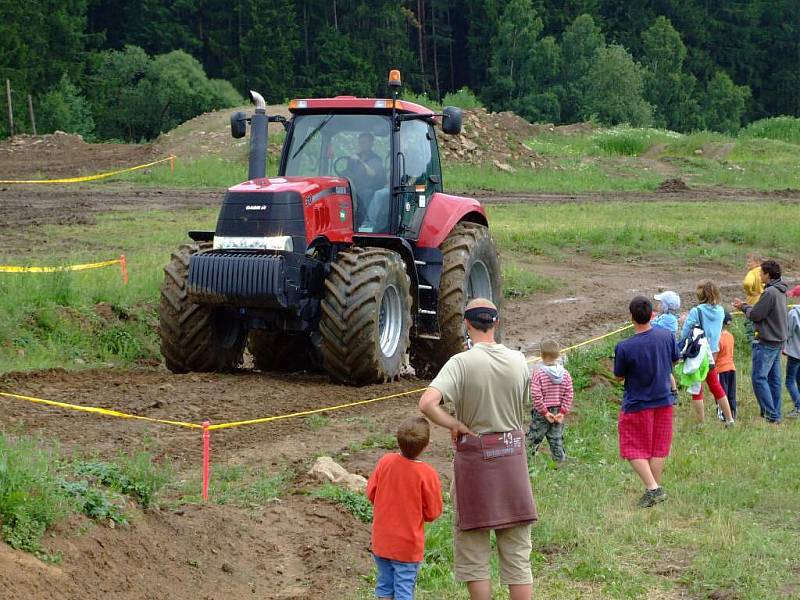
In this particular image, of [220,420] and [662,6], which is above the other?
[662,6]

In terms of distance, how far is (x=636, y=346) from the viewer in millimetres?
9328

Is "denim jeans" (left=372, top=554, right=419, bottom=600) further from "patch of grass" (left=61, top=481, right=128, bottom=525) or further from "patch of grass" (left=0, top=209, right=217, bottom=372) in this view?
"patch of grass" (left=0, top=209, right=217, bottom=372)

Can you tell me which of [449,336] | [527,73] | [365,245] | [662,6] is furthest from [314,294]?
[662,6]

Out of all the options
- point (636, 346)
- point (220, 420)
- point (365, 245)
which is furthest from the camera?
point (365, 245)

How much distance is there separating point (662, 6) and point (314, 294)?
80760 mm

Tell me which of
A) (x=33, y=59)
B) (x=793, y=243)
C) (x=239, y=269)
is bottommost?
(x=793, y=243)

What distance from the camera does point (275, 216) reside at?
39.5 feet

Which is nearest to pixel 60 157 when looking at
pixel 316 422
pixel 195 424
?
pixel 316 422

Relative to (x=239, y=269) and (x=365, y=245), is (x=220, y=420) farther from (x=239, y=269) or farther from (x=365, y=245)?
(x=365, y=245)

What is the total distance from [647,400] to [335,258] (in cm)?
425

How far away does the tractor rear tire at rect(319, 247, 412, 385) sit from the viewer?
12.1m

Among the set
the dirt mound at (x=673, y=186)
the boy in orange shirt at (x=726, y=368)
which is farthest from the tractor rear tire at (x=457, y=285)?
the dirt mound at (x=673, y=186)

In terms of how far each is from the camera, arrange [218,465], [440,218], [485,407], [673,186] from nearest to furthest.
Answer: [485,407]
[218,465]
[440,218]
[673,186]

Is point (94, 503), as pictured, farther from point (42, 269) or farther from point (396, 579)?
point (42, 269)
